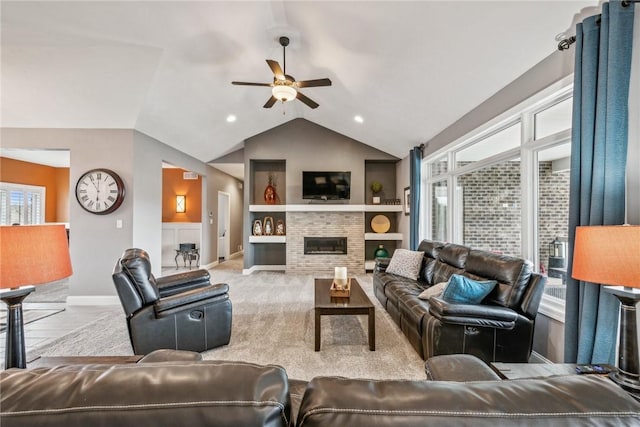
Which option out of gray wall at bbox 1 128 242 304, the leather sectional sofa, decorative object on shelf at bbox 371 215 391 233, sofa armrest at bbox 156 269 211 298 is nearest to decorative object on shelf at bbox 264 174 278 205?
decorative object on shelf at bbox 371 215 391 233

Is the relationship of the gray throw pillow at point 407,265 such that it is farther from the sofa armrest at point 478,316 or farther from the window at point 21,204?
the window at point 21,204

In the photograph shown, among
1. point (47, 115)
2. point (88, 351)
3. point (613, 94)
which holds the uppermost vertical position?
point (47, 115)

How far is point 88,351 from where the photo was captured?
9.33 ft

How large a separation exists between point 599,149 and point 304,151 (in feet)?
18.2

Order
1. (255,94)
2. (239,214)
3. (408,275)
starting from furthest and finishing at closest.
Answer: (239,214), (255,94), (408,275)

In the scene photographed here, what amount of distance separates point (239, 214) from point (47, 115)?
6.04 meters

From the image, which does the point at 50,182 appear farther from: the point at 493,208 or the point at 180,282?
the point at 493,208

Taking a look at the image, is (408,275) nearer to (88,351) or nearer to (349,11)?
(349,11)

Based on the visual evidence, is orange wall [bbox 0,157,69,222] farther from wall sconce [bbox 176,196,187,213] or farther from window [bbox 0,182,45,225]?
wall sconce [bbox 176,196,187,213]

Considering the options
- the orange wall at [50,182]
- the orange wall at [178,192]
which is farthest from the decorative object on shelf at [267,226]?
the orange wall at [50,182]


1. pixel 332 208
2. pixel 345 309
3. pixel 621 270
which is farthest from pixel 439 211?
pixel 621 270

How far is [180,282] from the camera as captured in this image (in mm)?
3199

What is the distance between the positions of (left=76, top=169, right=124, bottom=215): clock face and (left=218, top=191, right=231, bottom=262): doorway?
3.77 m

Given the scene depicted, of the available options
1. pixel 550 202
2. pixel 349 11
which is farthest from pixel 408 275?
pixel 349 11
